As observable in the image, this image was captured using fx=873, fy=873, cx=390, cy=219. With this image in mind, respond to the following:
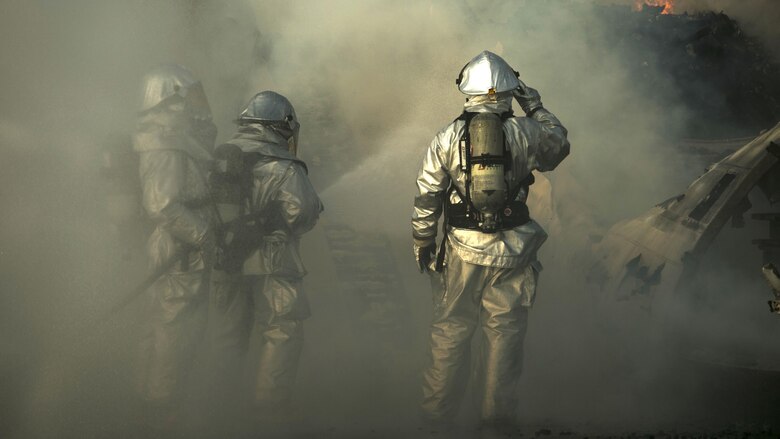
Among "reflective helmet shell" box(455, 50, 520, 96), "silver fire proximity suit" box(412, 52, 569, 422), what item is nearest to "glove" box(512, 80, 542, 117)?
"silver fire proximity suit" box(412, 52, 569, 422)

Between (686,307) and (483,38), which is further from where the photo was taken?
(483,38)

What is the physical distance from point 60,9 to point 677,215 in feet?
18.3

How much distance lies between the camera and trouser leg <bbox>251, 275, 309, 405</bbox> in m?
6.29

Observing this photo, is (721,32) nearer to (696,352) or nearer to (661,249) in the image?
(661,249)

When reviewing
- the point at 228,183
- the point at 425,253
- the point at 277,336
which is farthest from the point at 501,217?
the point at 228,183

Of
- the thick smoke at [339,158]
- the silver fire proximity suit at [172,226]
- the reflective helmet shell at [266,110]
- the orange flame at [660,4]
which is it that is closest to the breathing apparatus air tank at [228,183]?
the silver fire proximity suit at [172,226]

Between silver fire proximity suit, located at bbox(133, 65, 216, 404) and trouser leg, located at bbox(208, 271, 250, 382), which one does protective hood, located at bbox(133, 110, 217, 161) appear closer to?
silver fire proximity suit, located at bbox(133, 65, 216, 404)

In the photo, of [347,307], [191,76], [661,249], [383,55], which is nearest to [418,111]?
[383,55]

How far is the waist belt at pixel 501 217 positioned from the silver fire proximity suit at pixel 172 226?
1.73 m

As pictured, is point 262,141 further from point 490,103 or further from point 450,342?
point 450,342

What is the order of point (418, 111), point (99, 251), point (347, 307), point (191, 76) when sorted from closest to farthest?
point (191, 76) < point (99, 251) < point (347, 307) < point (418, 111)

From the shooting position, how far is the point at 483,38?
10.7 metres

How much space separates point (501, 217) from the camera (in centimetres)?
577

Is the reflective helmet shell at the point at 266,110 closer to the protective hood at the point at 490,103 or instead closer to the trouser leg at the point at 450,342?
the protective hood at the point at 490,103
